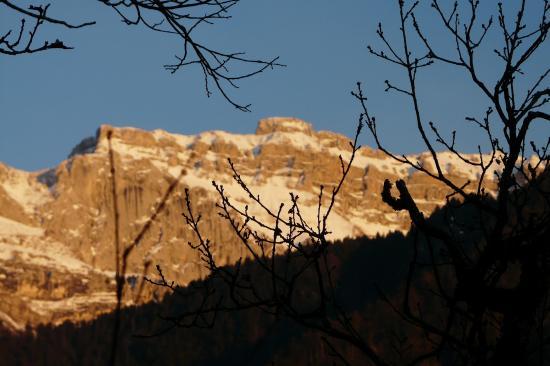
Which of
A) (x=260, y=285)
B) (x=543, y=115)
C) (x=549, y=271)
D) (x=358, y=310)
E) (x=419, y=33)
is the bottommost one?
(x=549, y=271)

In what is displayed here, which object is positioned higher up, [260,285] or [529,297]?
[260,285]

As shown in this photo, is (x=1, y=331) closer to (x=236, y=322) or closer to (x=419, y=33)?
(x=236, y=322)

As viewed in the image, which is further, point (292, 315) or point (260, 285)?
point (260, 285)

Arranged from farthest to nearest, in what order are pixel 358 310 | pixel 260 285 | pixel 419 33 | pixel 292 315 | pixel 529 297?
1. pixel 260 285
2. pixel 358 310
3. pixel 419 33
4. pixel 292 315
5. pixel 529 297

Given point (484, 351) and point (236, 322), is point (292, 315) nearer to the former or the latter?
point (484, 351)

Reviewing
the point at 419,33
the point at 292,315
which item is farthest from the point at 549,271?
the point at 419,33

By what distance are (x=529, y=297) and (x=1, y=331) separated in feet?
662

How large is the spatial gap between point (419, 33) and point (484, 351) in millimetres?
2162

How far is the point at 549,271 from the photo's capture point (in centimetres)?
403

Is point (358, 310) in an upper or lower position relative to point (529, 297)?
upper

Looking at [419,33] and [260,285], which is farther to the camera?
[260,285]

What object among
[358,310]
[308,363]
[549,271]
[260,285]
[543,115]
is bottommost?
[549,271]

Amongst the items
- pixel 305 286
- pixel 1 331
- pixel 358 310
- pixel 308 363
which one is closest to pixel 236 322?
pixel 305 286

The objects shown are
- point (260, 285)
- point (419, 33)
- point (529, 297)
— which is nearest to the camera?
point (529, 297)
